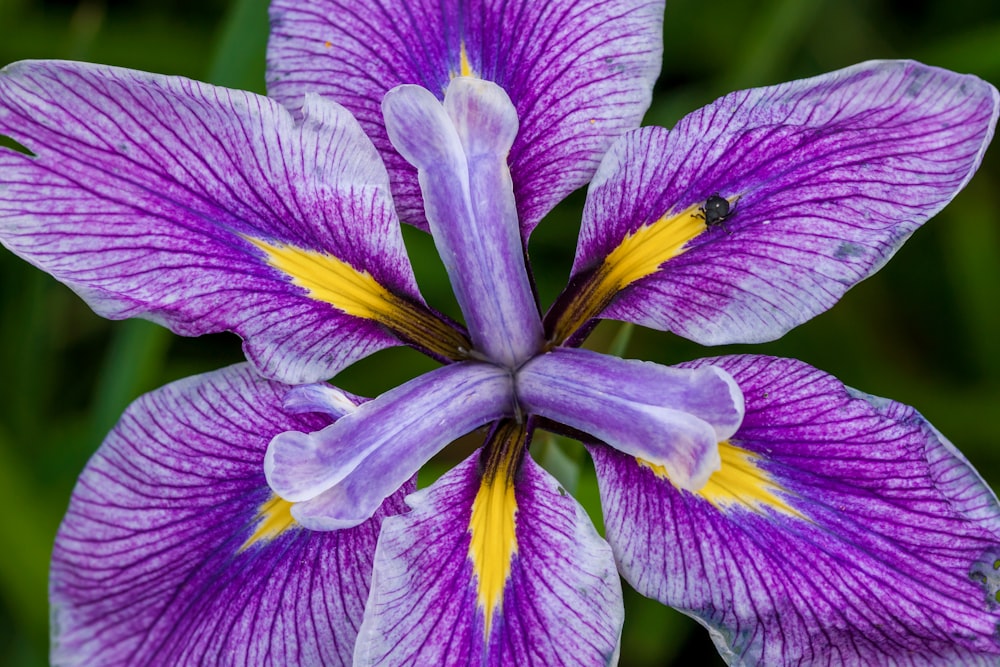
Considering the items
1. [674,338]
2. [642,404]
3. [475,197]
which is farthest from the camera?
→ [674,338]

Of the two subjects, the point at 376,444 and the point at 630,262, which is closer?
the point at 376,444

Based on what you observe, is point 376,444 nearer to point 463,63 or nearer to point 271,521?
point 271,521

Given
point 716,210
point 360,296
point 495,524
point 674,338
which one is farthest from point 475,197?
point 674,338

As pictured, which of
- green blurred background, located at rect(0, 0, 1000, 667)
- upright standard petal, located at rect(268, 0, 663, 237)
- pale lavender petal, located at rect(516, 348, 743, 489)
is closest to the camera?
pale lavender petal, located at rect(516, 348, 743, 489)

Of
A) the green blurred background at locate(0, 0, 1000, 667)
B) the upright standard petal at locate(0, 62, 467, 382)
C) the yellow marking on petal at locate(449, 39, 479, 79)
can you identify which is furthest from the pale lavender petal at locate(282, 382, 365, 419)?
the green blurred background at locate(0, 0, 1000, 667)

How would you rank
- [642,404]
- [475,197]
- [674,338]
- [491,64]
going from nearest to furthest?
[642,404] < [475,197] < [491,64] < [674,338]

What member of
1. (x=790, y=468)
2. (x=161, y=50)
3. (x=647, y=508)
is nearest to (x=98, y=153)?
(x=647, y=508)

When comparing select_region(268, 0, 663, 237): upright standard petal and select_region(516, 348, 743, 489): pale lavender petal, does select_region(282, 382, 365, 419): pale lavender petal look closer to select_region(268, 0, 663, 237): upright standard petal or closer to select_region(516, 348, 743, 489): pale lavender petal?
select_region(516, 348, 743, 489): pale lavender petal
